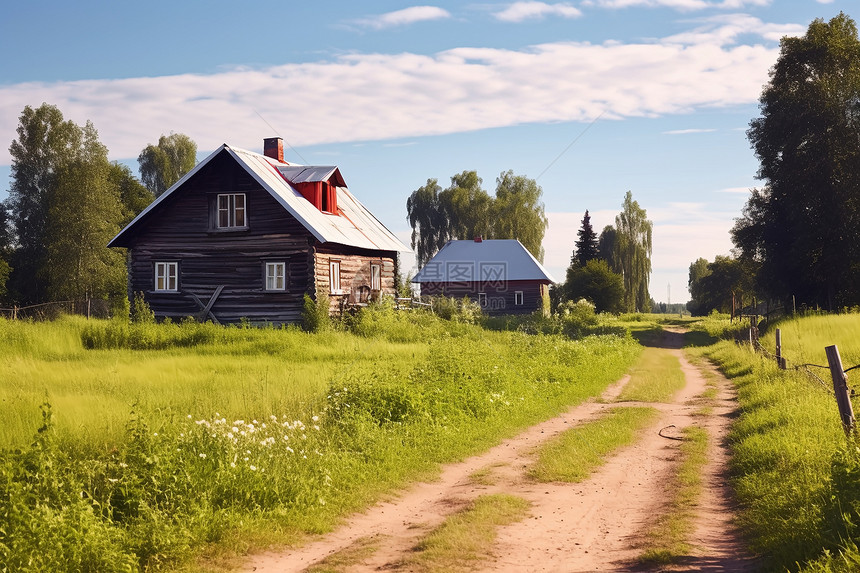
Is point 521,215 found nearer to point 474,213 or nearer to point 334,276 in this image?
point 474,213

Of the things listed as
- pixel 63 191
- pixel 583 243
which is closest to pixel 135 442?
pixel 63 191

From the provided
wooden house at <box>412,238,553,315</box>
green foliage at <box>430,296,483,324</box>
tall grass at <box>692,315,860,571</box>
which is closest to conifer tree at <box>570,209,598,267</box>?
wooden house at <box>412,238,553,315</box>

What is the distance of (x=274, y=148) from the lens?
3406cm

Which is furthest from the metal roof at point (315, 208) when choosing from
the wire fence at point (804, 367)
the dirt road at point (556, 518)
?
the dirt road at point (556, 518)

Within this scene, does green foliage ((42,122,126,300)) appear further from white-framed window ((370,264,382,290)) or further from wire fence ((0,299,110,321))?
white-framed window ((370,264,382,290))

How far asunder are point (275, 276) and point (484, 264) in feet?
89.1

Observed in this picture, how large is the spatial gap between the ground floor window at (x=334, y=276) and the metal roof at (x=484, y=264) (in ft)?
76.2

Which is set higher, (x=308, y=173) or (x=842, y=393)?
(x=308, y=173)

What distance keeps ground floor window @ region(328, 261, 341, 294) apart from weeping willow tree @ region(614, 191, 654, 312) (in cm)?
4944

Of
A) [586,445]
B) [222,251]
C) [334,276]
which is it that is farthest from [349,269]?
[586,445]

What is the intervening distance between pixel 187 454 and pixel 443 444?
4325mm

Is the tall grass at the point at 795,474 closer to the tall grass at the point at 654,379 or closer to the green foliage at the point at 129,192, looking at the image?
the tall grass at the point at 654,379

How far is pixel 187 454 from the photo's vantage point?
26.9 feet

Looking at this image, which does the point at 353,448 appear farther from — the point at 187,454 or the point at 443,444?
the point at 187,454
